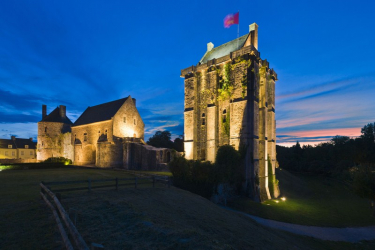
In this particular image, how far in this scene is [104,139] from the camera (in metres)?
35.5

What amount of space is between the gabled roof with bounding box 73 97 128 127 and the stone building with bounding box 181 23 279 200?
14268 mm

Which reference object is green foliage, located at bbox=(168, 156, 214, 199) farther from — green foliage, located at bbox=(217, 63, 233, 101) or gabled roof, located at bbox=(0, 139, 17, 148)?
gabled roof, located at bbox=(0, 139, 17, 148)

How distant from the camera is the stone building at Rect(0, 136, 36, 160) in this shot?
5459 cm

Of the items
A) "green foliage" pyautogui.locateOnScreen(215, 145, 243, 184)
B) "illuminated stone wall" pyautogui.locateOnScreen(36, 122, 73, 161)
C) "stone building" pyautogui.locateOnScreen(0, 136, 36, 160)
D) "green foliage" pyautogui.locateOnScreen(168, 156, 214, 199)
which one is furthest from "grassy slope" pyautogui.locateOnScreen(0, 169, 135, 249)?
"stone building" pyautogui.locateOnScreen(0, 136, 36, 160)

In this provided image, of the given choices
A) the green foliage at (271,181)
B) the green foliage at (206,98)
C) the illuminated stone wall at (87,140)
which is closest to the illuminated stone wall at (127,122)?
the illuminated stone wall at (87,140)

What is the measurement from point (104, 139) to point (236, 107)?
2385 cm

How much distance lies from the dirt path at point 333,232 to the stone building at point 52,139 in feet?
142

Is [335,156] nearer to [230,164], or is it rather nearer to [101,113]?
[230,164]

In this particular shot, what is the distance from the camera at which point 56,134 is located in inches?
1793

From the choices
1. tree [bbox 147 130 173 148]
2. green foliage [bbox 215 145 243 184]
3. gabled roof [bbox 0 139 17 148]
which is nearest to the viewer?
green foliage [bbox 215 145 243 184]

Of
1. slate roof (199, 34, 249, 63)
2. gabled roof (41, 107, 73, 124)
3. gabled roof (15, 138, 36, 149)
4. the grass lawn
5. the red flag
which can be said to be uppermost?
the red flag

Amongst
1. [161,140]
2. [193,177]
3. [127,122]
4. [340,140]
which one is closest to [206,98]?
[193,177]

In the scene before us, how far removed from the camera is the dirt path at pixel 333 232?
568 inches

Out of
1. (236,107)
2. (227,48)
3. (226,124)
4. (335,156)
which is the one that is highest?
(227,48)
